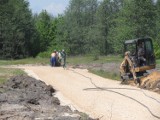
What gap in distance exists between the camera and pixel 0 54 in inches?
3034

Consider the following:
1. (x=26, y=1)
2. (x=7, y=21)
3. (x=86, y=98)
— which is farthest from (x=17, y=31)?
(x=86, y=98)

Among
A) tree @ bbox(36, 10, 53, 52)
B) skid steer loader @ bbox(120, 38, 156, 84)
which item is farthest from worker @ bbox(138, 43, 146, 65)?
tree @ bbox(36, 10, 53, 52)

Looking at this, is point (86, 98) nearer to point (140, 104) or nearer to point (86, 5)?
point (140, 104)

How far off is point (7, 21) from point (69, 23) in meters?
28.6

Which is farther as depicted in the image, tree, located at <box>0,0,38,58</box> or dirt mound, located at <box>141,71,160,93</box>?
tree, located at <box>0,0,38,58</box>

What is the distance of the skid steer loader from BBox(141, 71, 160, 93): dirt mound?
1860mm

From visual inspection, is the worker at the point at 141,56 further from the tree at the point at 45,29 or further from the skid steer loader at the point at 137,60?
the tree at the point at 45,29

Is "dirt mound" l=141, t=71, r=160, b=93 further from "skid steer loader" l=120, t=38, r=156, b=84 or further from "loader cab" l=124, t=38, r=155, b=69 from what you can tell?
"loader cab" l=124, t=38, r=155, b=69

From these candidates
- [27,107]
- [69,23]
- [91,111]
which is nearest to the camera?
[27,107]

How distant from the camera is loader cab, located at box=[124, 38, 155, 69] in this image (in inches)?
1114

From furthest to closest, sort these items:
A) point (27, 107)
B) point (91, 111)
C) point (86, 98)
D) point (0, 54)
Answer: point (0, 54)
point (86, 98)
point (91, 111)
point (27, 107)

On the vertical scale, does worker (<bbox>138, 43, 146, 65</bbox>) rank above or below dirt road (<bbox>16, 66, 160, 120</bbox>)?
above

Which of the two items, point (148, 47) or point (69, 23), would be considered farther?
point (69, 23)

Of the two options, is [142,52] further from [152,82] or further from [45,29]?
[45,29]
